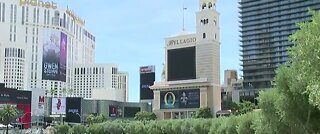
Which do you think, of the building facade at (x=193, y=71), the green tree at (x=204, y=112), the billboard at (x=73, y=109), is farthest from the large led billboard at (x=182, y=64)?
the billboard at (x=73, y=109)

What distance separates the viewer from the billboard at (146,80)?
588 ft

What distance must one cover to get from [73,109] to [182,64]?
39.0 metres

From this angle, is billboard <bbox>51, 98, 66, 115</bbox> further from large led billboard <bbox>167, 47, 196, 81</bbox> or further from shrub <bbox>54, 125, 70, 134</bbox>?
large led billboard <bbox>167, 47, 196, 81</bbox>

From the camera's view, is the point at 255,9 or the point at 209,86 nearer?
the point at 209,86

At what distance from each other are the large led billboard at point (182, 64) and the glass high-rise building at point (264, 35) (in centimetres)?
4820

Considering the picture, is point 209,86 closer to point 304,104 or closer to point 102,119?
point 102,119

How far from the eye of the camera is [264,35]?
175625 millimetres

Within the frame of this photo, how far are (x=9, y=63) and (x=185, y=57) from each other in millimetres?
87004

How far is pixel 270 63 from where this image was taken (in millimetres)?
A: 171875

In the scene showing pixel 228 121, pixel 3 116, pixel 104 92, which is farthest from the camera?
pixel 104 92

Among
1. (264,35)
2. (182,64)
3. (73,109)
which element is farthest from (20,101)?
(264,35)

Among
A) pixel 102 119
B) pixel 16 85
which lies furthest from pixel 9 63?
pixel 102 119

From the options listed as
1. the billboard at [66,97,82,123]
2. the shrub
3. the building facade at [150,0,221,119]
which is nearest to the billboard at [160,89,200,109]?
the building facade at [150,0,221,119]

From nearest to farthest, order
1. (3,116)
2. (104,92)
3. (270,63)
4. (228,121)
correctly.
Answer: (228,121)
(3,116)
(270,63)
(104,92)
